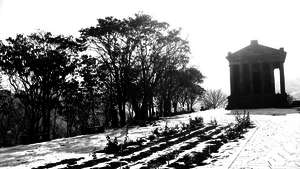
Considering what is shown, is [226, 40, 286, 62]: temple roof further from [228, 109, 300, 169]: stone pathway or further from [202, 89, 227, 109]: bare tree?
[202, 89, 227, 109]: bare tree

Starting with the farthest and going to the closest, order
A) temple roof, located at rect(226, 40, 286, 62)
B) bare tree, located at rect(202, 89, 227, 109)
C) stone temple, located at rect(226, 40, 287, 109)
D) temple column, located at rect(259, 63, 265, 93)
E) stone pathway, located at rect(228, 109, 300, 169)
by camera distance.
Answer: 1. bare tree, located at rect(202, 89, 227, 109)
2. temple column, located at rect(259, 63, 265, 93)
3. temple roof, located at rect(226, 40, 286, 62)
4. stone temple, located at rect(226, 40, 287, 109)
5. stone pathway, located at rect(228, 109, 300, 169)

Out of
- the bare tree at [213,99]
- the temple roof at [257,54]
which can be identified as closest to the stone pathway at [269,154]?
the temple roof at [257,54]

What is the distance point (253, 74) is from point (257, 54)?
3.38 metres

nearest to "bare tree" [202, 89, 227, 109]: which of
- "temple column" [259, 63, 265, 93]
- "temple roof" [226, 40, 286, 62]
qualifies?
"temple column" [259, 63, 265, 93]

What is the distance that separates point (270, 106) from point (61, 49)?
2632cm

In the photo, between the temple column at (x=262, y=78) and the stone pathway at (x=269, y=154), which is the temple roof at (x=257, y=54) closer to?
the temple column at (x=262, y=78)

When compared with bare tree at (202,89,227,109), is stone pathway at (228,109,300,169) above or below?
below

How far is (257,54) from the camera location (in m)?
44.7

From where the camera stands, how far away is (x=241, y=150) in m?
10.3

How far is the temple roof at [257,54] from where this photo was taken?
4419 cm

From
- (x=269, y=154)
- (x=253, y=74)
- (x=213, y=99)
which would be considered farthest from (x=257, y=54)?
(x=213, y=99)

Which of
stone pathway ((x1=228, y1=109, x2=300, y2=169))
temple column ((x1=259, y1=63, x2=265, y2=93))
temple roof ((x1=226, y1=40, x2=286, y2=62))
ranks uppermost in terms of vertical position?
temple roof ((x1=226, y1=40, x2=286, y2=62))

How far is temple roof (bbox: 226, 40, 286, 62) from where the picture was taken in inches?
1740

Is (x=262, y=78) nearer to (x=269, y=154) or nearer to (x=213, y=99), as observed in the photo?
(x=269, y=154)
